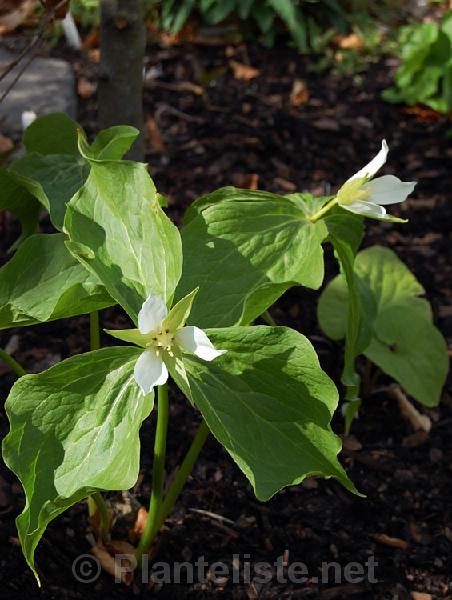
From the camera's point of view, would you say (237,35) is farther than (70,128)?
Yes

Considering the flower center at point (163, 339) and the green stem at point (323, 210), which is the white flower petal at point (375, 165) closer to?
the green stem at point (323, 210)

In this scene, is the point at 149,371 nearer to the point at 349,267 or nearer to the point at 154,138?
the point at 349,267

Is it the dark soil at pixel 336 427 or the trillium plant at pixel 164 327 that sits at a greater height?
the trillium plant at pixel 164 327

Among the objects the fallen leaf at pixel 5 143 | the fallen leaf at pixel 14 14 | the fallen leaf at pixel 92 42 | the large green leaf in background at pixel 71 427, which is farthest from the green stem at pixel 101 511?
the fallen leaf at pixel 14 14

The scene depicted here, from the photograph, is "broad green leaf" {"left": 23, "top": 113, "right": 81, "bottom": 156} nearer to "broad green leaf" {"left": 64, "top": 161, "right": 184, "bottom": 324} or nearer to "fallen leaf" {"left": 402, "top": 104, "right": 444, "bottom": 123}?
"broad green leaf" {"left": 64, "top": 161, "right": 184, "bottom": 324}

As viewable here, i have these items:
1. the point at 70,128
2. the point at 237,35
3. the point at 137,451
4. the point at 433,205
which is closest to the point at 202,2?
the point at 237,35

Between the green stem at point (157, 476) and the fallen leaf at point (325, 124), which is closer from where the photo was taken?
the green stem at point (157, 476)

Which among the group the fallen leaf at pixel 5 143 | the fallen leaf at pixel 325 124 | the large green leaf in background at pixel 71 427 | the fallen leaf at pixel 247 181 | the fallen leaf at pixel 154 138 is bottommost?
the fallen leaf at pixel 325 124

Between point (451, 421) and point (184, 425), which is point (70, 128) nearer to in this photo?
point (184, 425)
